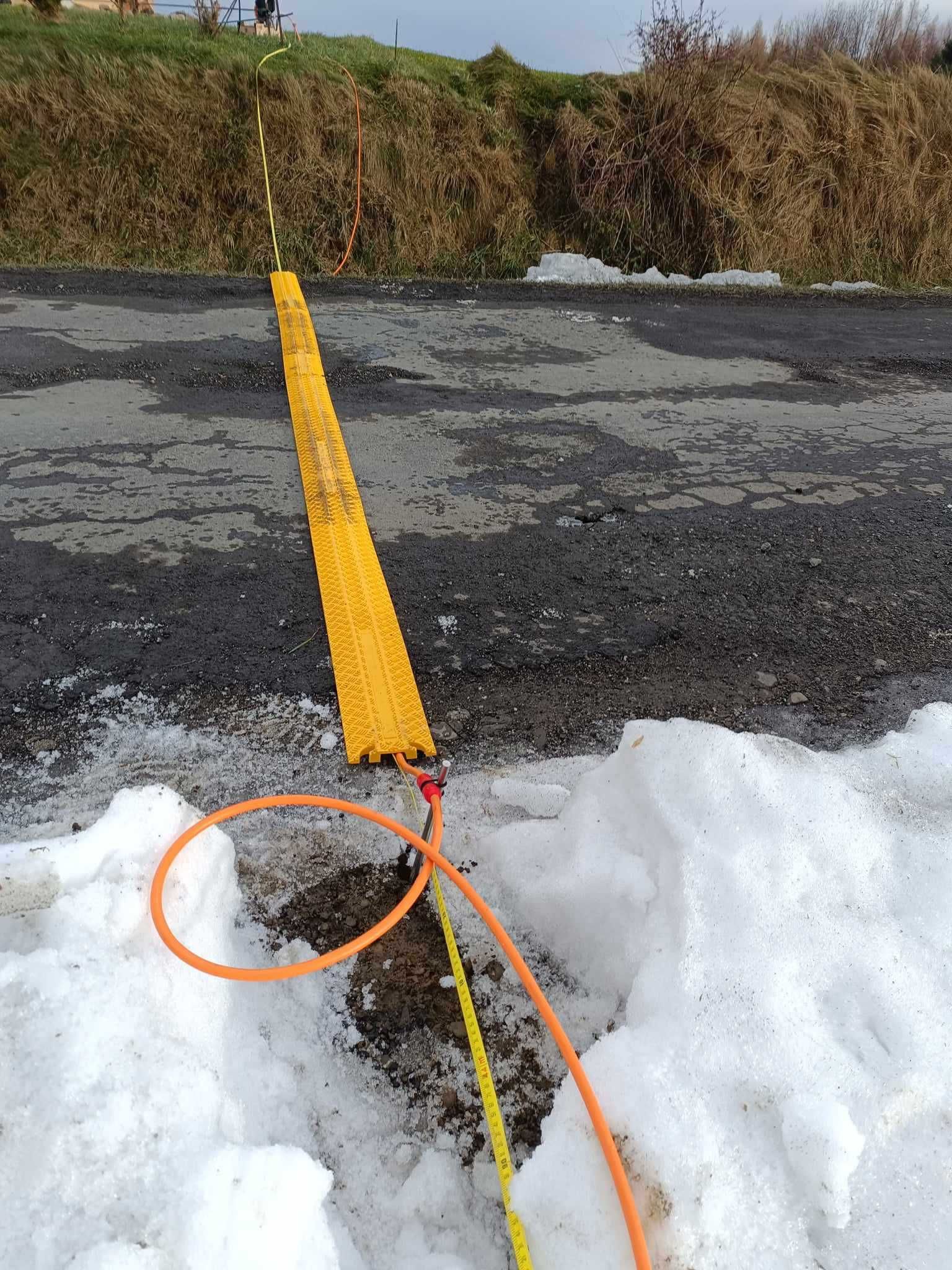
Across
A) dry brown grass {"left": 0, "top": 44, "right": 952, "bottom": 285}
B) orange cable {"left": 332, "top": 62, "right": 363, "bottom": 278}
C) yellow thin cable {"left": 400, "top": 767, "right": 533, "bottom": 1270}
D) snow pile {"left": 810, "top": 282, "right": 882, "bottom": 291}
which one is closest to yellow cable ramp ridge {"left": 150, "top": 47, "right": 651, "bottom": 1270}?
yellow thin cable {"left": 400, "top": 767, "right": 533, "bottom": 1270}

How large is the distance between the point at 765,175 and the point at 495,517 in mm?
7720

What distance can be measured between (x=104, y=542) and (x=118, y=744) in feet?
3.99

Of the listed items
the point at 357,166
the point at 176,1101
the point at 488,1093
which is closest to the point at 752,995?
the point at 488,1093

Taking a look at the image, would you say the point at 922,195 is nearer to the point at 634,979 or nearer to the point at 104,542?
the point at 104,542

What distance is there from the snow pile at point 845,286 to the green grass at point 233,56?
3.50 metres

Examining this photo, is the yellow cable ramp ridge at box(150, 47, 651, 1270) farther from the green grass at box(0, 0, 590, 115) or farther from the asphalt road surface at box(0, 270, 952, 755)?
the green grass at box(0, 0, 590, 115)

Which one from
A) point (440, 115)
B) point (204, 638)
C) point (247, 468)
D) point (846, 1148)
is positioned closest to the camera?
point (846, 1148)

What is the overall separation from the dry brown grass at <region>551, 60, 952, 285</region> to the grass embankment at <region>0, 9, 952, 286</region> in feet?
0.07

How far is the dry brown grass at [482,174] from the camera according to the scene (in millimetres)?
7871

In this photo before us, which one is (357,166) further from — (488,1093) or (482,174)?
(488,1093)

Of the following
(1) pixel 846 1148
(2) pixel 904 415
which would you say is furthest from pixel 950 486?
(1) pixel 846 1148

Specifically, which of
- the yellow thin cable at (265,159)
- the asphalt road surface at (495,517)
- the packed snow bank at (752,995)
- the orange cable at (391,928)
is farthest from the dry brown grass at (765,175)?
the orange cable at (391,928)

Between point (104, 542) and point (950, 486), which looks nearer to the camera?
point (104, 542)

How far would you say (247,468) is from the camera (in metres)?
4.04
